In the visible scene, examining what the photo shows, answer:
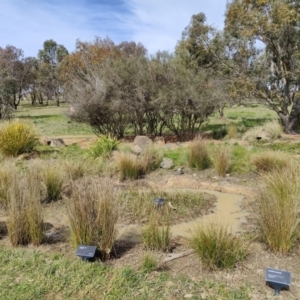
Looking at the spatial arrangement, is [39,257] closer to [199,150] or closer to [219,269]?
[219,269]

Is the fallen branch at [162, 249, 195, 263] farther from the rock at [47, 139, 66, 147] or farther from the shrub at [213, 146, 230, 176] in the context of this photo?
the rock at [47, 139, 66, 147]

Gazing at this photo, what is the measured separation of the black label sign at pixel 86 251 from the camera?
2.69m

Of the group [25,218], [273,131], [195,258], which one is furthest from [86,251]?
[273,131]

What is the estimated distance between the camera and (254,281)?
2.47 metres

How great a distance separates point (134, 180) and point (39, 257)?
318 cm

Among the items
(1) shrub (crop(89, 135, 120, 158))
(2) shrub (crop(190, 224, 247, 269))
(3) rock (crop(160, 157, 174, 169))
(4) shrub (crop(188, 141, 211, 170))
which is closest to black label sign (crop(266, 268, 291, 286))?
(2) shrub (crop(190, 224, 247, 269))

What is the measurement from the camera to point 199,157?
6387 mm

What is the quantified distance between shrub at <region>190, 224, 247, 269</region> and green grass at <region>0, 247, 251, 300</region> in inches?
7.8

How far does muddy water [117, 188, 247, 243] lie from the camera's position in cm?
348

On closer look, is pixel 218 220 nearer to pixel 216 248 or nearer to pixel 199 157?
pixel 216 248

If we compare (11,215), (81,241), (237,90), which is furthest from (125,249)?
(237,90)

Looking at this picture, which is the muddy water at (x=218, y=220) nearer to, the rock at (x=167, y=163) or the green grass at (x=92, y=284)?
the green grass at (x=92, y=284)

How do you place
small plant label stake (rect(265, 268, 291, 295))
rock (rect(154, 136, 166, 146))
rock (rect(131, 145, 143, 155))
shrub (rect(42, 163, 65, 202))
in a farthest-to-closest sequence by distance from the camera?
rock (rect(154, 136, 166, 146)), rock (rect(131, 145, 143, 155)), shrub (rect(42, 163, 65, 202)), small plant label stake (rect(265, 268, 291, 295))

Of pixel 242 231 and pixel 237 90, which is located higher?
pixel 237 90
